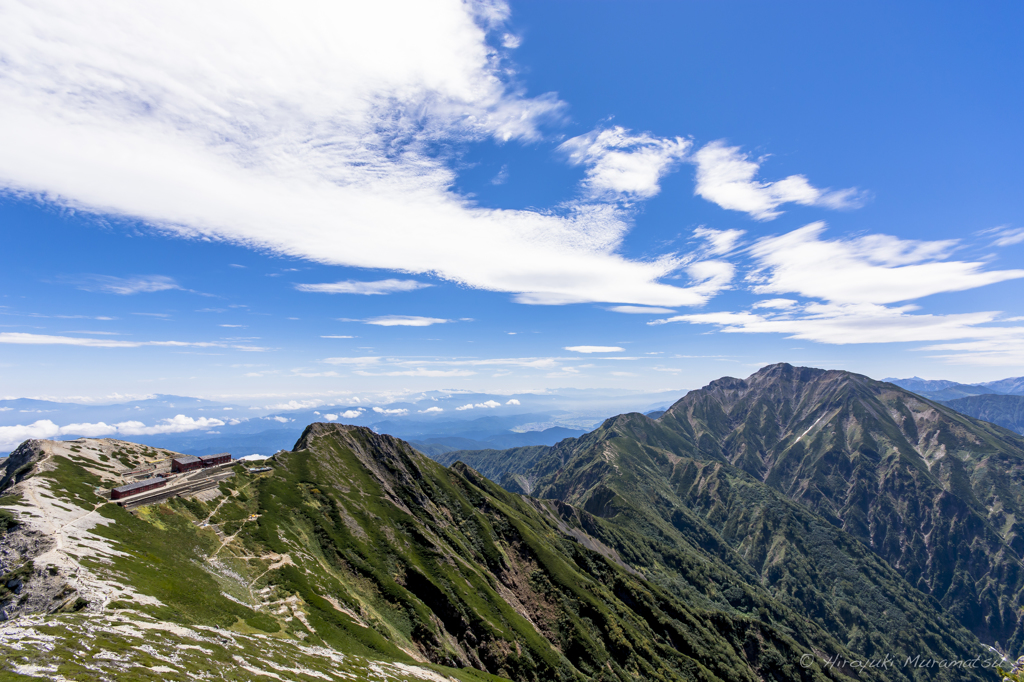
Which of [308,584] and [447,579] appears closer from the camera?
[308,584]

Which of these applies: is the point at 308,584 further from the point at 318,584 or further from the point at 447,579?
the point at 447,579

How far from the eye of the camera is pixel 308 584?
81312 mm

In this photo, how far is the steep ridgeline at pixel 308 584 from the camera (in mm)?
49094

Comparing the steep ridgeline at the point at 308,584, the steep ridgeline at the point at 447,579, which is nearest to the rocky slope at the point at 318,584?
the steep ridgeline at the point at 308,584

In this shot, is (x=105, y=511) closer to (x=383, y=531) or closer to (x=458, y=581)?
(x=383, y=531)

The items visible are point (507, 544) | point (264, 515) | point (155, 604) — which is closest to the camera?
point (155, 604)

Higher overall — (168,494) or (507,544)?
(168,494)

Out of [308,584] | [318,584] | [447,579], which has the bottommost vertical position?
[447,579]

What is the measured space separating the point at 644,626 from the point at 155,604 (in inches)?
7162

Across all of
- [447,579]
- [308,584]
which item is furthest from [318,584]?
[447,579]

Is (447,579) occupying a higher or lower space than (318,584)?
lower

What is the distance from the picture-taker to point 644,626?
175 meters

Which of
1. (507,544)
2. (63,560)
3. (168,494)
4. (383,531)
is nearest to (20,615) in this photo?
(63,560)

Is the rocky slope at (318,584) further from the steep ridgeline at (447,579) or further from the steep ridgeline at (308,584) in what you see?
the steep ridgeline at (447,579)
